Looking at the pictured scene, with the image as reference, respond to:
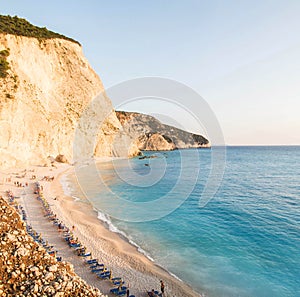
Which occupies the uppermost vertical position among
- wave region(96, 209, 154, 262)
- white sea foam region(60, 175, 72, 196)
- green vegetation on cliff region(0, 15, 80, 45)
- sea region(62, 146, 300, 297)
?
green vegetation on cliff region(0, 15, 80, 45)

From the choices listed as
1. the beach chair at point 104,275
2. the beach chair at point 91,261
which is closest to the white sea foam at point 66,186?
the beach chair at point 91,261

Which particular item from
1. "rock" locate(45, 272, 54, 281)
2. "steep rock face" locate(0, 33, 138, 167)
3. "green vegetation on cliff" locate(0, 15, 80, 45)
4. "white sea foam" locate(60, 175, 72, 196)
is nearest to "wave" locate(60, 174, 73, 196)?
"white sea foam" locate(60, 175, 72, 196)

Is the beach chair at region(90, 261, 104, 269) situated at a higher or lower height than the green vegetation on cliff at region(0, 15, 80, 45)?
lower

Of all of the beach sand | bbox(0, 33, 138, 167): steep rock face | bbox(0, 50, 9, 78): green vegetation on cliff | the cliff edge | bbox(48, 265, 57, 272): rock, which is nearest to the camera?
bbox(48, 265, 57, 272): rock

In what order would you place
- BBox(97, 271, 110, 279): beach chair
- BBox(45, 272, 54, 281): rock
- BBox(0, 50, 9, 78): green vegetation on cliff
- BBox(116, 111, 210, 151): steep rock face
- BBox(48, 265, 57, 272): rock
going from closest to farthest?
1. BBox(45, 272, 54, 281): rock
2. BBox(48, 265, 57, 272): rock
3. BBox(97, 271, 110, 279): beach chair
4. BBox(0, 50, 9, 78): green vegetation on cliff
5. BBox(116, 111, 210, 151): steep rock face

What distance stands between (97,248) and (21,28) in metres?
39.1

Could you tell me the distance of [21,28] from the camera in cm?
3462

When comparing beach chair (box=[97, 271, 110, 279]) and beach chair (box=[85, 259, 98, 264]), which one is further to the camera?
beach chair (box=[85, 259, 98, 264])

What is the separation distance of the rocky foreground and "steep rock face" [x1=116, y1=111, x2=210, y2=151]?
239 ft

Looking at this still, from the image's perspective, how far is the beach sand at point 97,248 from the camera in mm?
8523

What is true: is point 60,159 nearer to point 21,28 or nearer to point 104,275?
point 21,28

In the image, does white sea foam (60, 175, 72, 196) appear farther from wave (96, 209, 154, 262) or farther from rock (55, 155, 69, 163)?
rock (55, 155, 69, 163)

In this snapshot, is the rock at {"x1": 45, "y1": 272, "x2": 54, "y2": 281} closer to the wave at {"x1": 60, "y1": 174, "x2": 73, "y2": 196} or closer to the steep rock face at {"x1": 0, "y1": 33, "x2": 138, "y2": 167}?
the wave at {"x1": 60, "y1": 174, "x2": 73, "y2": 196}

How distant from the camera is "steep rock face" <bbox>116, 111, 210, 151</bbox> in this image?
291ft
